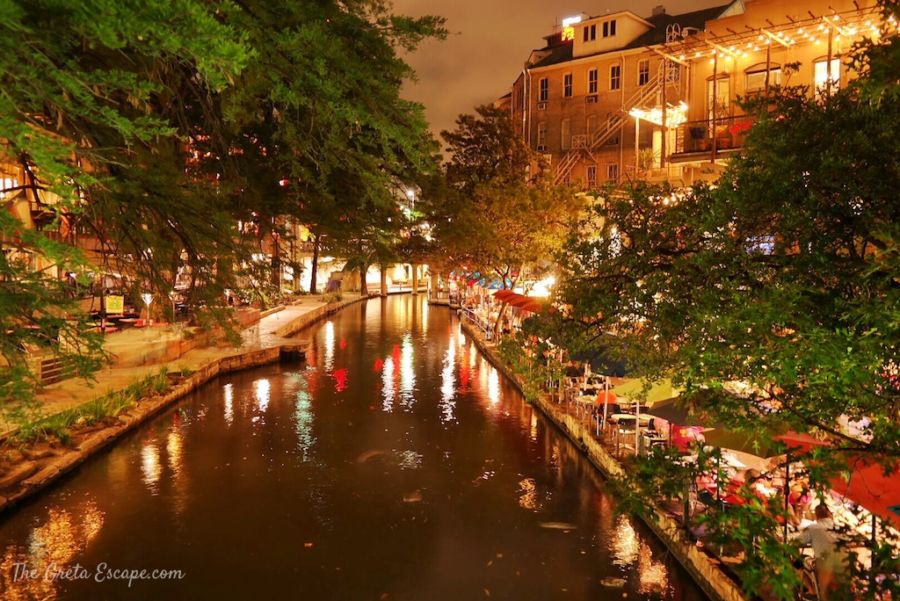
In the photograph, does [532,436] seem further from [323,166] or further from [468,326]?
[468,326]

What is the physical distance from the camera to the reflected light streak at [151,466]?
13.9 m

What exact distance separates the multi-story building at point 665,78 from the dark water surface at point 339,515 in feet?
27.3

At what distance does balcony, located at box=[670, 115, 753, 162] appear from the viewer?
764 inches

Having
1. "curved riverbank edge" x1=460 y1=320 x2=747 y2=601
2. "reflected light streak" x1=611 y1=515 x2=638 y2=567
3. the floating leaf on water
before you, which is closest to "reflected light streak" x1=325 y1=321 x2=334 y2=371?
"curved riverbank edge" x1=460 y1=320 x2=747 y2=601

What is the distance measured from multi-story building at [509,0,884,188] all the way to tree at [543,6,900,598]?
9.87 meters

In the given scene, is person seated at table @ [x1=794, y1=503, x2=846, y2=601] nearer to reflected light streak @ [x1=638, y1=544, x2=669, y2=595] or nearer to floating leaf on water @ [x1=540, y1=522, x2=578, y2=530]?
reflected light streak @ [x1=638, y1=544, x2=669, y2=595]

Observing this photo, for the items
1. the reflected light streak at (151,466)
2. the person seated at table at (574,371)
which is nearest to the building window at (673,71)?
the person seated at table at (574,371)

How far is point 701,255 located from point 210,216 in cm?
583

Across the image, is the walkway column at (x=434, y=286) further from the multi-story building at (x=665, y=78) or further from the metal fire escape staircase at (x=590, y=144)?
the metal fire escape staircase at (x=590, y=144)

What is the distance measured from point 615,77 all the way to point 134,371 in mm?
33570

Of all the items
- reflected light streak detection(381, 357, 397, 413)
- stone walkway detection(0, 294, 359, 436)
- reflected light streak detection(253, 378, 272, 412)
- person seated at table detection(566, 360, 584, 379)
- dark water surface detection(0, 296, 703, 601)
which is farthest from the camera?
reflected light streak detection(381, 357, 397, 413)

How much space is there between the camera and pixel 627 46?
41.3 meters

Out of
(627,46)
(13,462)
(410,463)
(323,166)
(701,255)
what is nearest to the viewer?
(701,255)

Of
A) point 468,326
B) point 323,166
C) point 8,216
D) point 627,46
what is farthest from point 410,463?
point 627,46
